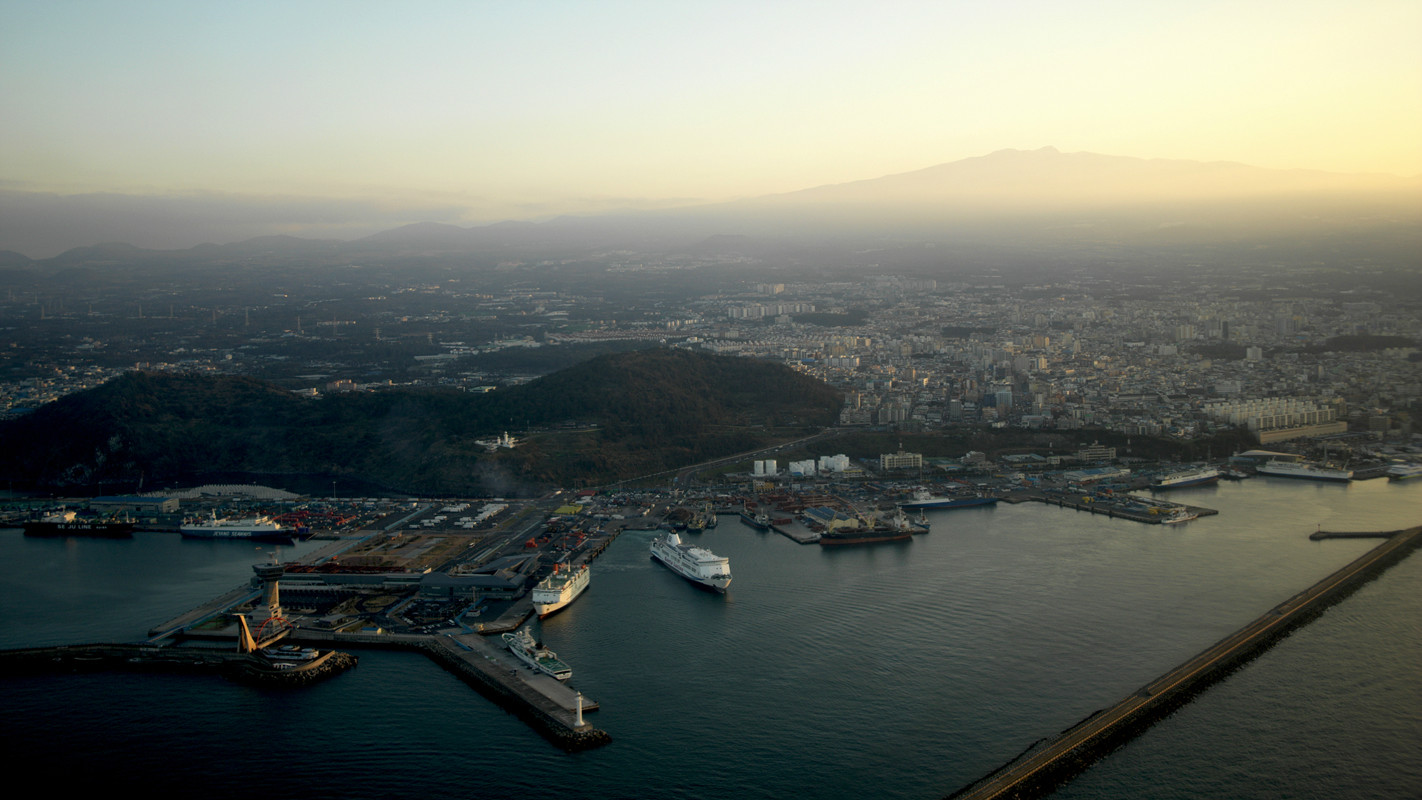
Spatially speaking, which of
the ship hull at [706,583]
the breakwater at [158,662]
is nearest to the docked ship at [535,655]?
the breakwater at [158,662]

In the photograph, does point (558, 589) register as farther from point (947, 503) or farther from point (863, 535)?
point (947, 503)

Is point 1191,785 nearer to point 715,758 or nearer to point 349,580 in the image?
point 715,758

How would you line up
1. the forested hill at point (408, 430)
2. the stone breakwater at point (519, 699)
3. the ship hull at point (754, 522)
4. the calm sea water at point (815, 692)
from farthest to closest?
the forested hill at point (408, 430)
the ship hull at point (754, 522)
the stone breakwater at point (519, 699)
the calm sea water at point (815, 692)

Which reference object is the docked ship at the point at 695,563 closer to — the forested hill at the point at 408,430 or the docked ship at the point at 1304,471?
the forested hill at the point at 408,430

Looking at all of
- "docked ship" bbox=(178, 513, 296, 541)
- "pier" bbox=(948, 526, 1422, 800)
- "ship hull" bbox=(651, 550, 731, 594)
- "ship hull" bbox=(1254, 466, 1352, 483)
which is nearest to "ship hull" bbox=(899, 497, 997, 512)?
"ship hull" bbox=(651, 550, 731, 594)

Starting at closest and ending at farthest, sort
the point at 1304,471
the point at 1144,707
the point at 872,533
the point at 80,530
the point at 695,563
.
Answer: the point at 1144,707 < the point at 695,563 < the point at 872,533 < the point at 80,530 < the point at 1304,471

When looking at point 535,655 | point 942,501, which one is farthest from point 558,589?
point 942,501

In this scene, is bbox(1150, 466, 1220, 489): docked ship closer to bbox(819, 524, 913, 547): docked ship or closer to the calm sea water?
the calm sea water
